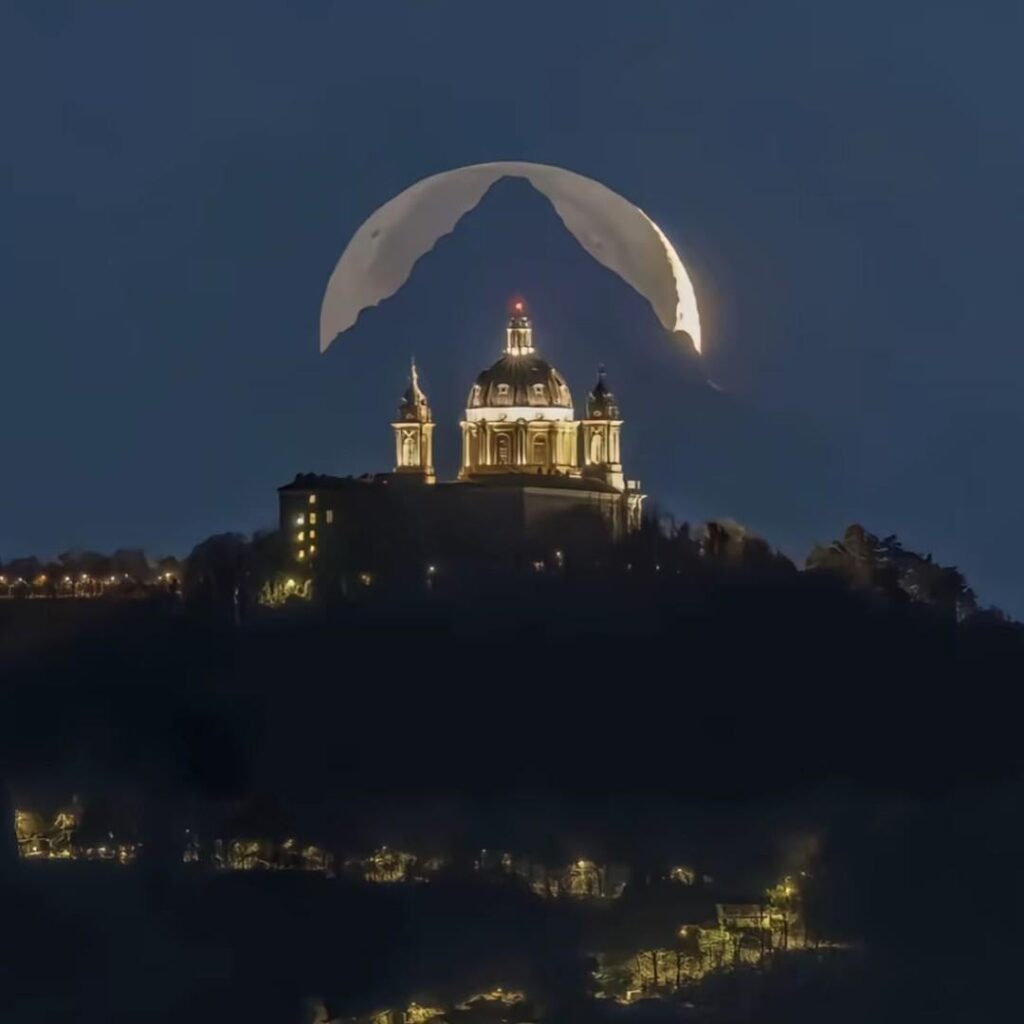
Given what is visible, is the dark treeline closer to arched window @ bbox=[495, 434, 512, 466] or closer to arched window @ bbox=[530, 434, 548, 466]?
arched window @ bbox=[495, 434, 512, 466]

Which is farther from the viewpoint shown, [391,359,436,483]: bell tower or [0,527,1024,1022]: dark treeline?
[391,359,436,483]: bell tower

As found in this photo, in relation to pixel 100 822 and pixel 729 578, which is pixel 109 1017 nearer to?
pixel 100 822

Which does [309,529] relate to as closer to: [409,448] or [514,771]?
[409,448]

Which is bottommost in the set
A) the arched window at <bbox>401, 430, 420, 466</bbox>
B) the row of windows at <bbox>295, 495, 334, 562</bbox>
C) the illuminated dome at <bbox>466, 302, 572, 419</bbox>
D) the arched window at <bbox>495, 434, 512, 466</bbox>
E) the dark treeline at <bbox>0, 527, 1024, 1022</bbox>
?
the dark treeline at <bbox>0, 527, 1024, 1022</bbox>

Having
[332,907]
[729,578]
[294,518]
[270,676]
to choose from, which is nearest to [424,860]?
[332,907]

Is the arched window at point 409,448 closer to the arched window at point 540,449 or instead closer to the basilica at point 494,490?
the basilica at point 494,490

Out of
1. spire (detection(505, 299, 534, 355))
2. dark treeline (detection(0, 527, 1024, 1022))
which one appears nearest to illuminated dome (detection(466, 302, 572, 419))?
spire (detection(505, 299, 534, 355))

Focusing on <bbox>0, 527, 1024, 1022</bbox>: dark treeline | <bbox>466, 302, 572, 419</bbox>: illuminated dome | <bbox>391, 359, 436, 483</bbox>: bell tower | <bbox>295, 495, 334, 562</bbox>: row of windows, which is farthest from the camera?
<bbox>466, 302, 572, 419</bbox>: illuminated dome

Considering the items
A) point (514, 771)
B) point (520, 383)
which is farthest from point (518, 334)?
point (514, 771)
